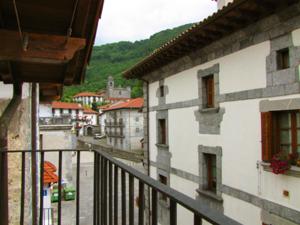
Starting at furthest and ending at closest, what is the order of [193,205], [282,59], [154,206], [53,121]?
1. [53,121]
2. [282,59]
3. [154,206]
4. [193,205]

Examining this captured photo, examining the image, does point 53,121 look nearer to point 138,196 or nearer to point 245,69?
point 245,69

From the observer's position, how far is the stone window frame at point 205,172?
8230 millimetres

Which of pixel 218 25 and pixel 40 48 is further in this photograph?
pixel 218 25

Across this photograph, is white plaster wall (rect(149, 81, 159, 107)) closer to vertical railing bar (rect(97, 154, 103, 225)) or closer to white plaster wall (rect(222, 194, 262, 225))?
white plaster wall (rect(222, 194, 262, 225))

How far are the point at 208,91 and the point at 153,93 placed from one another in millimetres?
3774

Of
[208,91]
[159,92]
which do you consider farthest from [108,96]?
[208,91]

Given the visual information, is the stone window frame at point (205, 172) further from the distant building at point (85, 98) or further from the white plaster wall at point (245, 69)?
the distant building at point (85, 98)

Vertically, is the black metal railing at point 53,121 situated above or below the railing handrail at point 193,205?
above

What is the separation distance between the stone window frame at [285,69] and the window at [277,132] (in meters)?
0.67

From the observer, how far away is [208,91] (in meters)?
8.87

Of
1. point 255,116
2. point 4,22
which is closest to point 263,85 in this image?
point 255,116

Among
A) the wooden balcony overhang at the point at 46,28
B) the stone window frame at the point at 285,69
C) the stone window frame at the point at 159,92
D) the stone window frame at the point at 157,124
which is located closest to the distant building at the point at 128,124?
the stone window frame at the point at 157,124

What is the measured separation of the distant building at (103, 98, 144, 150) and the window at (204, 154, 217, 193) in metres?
32.7

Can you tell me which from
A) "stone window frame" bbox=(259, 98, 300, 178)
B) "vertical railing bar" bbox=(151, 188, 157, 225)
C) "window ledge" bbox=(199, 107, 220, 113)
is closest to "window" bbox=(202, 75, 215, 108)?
"window ledge" bbox=(199, 107, 220, 113)
